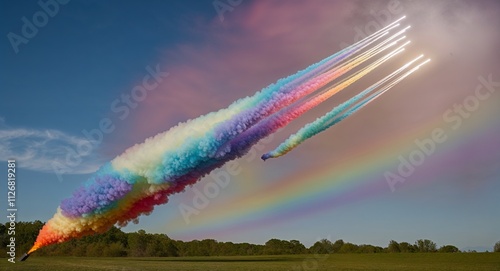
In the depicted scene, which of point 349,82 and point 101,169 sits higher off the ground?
point 349,82

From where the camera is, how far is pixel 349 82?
48406 millimetres

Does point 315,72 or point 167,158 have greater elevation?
point 315,72

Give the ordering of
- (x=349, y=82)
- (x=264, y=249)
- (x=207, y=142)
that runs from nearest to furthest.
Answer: (x=207, y=142) → (x=349, y=82) → (x=264, y=249)

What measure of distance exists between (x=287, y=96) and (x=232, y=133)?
6.60 m

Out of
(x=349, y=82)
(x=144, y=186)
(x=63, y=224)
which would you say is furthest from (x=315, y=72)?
(x=63, y=224)

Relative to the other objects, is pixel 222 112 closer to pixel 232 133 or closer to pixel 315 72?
pixel 232 133

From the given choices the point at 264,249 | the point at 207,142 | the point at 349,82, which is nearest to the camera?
the point at 207,142

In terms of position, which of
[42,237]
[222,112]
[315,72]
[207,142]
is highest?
[315,72]

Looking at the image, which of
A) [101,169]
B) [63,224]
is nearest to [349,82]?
[101,169]

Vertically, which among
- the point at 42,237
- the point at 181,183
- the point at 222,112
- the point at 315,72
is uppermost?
the point at 315,72

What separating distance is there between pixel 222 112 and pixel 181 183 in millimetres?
8061

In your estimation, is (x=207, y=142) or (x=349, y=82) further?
(x=349, y=82)

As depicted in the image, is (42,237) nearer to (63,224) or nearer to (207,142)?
(63,224)

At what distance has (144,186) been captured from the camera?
4650 cm
